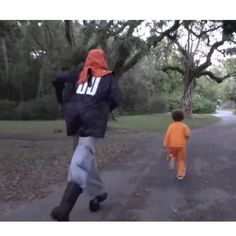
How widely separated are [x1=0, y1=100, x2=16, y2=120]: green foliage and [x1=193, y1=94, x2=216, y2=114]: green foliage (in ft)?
44.3

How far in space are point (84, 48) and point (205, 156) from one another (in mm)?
8376

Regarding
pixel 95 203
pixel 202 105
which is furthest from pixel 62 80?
pixel 202 105

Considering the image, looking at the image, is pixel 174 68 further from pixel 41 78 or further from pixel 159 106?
pixel 41 78

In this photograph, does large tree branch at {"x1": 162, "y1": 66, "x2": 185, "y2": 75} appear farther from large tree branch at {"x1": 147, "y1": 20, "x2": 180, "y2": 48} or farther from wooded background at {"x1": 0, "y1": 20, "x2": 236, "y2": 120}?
large tree branch at {"x1": 147, "y1": 20, "x2": 180, "y2": 48}

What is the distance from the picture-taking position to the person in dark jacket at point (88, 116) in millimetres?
4293

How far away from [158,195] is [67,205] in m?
1.72

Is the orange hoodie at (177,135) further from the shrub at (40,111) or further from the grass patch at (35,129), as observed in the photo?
the shrub at (40,111)

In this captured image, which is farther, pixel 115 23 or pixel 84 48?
pixel 84 48

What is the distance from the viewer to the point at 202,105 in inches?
1302

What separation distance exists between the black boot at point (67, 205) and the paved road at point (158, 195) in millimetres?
350

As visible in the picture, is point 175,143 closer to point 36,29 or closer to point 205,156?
point 205,156

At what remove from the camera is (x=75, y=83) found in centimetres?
474

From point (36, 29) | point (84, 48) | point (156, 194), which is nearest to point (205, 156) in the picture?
point (156, 194)

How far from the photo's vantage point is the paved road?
15.2 feet
